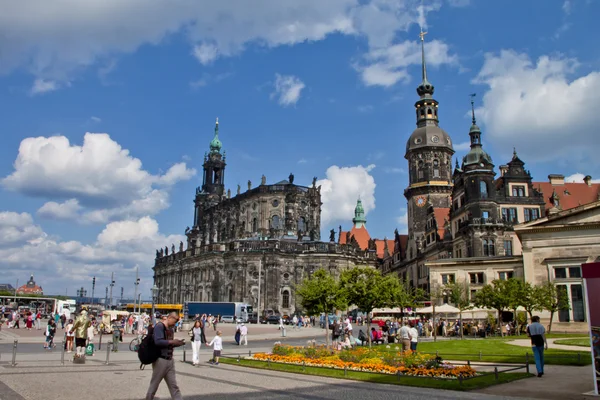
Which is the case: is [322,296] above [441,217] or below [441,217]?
below

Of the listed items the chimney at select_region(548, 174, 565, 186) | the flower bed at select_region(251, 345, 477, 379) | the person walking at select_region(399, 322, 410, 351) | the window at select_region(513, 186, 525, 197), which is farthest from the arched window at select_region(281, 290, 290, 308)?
the flower bed at select_region(251, 345, 477, 379)

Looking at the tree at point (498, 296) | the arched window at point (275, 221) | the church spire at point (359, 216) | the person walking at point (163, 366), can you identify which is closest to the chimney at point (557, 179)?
the tree at point (498, 296)

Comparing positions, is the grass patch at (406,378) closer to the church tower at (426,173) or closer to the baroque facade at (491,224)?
the baroque facade at (491,224)

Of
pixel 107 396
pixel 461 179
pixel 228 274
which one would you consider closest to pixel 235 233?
pixel 228 274

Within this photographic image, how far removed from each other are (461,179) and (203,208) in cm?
6785

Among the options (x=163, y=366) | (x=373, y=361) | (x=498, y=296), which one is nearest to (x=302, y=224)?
(x=498, y=296)

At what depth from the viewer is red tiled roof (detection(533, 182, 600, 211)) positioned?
2451 inches

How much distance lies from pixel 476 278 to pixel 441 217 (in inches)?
841

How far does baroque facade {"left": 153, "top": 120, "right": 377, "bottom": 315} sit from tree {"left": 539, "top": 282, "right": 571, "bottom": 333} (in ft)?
150

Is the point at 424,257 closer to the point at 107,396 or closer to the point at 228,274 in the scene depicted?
the point at 228,274

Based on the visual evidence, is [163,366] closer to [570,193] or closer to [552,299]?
[552,299]

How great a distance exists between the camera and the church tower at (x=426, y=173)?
283ft

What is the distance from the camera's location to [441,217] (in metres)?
76.9

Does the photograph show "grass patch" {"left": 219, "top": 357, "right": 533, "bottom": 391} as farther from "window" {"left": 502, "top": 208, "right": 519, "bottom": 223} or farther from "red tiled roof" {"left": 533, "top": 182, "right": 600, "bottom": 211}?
"red tiled roof" {"left": 533, "top": 182, "right": 600, "bottom": 211}
